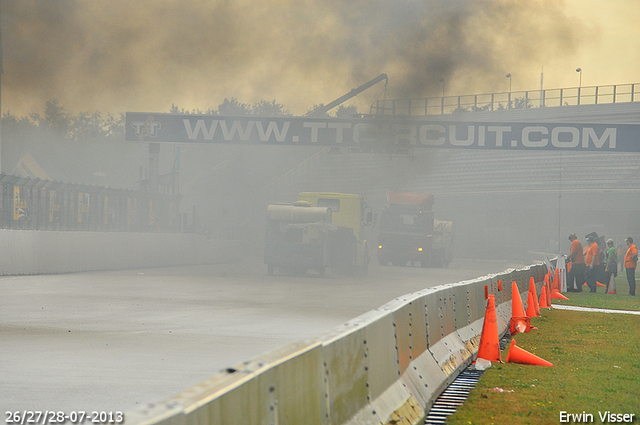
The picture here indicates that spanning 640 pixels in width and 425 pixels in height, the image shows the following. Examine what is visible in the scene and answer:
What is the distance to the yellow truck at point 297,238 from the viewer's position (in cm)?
2888

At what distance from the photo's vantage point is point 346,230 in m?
31.9

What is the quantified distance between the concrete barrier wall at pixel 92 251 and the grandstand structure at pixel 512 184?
111 feet

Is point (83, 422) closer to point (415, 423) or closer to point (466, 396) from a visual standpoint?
point (415, 423)

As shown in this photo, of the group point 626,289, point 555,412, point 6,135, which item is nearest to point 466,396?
point 555,412

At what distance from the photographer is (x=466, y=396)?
7.74m

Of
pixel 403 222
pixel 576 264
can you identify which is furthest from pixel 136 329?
pixel 403 222

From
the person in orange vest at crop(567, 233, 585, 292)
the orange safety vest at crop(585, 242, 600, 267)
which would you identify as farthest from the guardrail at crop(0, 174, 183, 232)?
the orange safety vest at crop(585, 242, 600, 267)

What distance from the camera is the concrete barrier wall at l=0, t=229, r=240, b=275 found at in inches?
892

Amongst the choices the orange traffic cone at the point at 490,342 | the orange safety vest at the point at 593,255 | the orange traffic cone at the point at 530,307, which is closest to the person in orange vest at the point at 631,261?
the orange safety vest at the point at 593,255

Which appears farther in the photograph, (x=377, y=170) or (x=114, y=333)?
(x=377, y=170)

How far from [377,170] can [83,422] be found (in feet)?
230

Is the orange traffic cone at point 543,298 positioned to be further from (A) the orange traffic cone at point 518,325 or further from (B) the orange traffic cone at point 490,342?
(B) the orange traffic cone at point 490,342

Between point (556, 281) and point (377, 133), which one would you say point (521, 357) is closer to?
point (556, 281)

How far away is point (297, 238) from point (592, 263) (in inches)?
376
